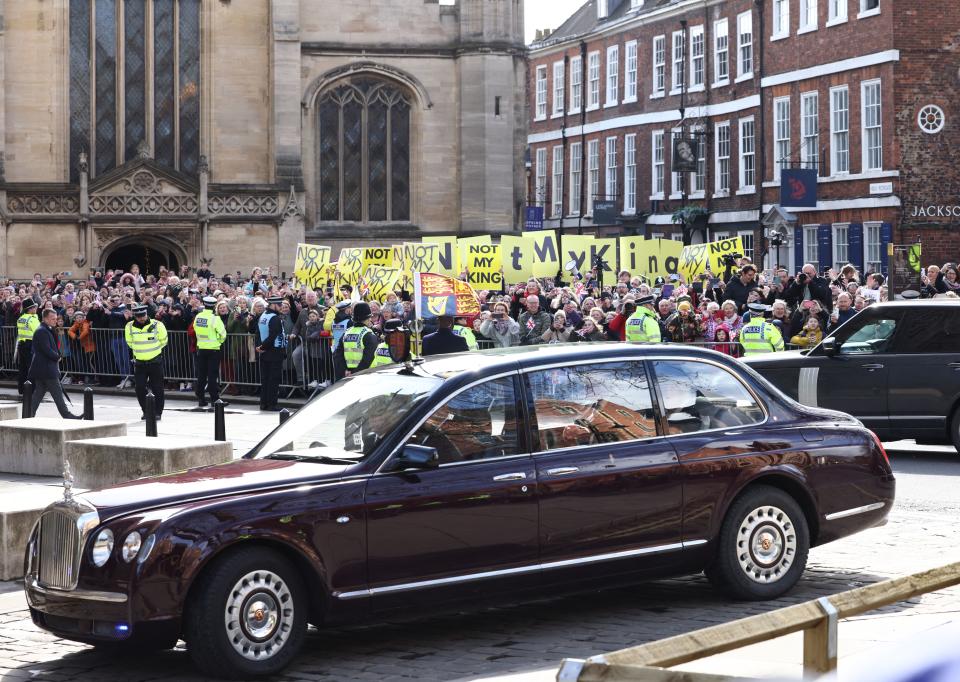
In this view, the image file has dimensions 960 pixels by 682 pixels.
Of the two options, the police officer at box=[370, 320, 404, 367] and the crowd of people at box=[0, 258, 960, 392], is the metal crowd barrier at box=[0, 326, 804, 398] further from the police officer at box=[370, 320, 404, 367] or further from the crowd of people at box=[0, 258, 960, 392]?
the police officer at box=[370, 320, 404, 367]

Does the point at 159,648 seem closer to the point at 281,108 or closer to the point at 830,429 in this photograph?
the point at 830,429

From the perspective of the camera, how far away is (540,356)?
8789mm

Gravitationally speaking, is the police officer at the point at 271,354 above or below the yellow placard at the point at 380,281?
below

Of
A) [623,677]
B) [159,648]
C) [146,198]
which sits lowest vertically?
[159,648]

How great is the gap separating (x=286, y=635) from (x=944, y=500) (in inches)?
289

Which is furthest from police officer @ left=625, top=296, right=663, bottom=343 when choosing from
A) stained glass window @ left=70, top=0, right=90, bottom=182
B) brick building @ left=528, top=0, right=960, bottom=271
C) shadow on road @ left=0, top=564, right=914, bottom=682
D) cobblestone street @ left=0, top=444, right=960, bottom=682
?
stained glass window @ left=70, top=0, right=90, bottom=182

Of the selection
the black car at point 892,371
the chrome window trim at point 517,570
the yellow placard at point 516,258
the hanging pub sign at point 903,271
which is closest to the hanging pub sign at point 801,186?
the hanging pub sign at point 903,271

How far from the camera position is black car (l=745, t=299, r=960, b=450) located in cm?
1620

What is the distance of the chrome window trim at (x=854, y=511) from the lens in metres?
9.36

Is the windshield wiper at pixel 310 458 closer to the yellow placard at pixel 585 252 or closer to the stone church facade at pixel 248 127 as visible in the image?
the yellow placard at pixel 585 252

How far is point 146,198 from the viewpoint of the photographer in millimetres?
40906

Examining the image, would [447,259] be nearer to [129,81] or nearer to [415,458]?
[129,81]

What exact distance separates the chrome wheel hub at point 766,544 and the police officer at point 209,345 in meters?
15.7

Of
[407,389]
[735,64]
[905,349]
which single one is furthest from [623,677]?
[735,64]
